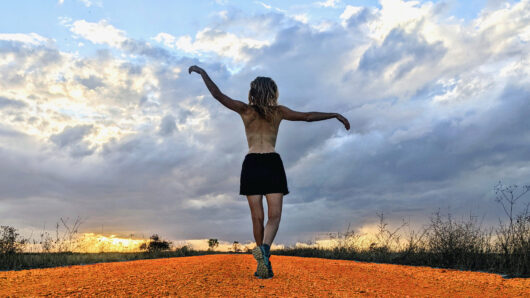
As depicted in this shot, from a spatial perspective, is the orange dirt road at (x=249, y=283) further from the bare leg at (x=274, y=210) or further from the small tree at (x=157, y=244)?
the small tree at (x=157, y=244)

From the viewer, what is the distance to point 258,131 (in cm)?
482

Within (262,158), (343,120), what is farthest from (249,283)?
(343,120)

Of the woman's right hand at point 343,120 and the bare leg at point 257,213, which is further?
the woman's right hand at point 343,120

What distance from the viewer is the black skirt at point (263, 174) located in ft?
15.5

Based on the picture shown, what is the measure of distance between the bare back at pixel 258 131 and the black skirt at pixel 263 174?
87mm

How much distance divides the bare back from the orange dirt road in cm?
150

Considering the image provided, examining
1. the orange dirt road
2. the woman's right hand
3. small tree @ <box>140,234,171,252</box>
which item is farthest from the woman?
small tree @ <box>140,234,171,252</box>

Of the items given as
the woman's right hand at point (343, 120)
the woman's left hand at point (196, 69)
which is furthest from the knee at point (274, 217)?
the woman's left hand at point (196, 69)

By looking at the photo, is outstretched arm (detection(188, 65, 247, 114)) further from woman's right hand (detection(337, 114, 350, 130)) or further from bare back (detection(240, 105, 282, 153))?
woman's right hand (detection(337, 114, 350, 130))

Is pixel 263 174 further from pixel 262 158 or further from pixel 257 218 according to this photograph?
pixel 257 218

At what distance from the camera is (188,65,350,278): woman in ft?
15.5

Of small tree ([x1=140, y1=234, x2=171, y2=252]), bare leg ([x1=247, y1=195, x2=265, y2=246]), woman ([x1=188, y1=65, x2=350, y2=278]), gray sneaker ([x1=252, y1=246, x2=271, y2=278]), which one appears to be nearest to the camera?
gray sneaker ([x1=252, y1=246, x2=271, y2=278])

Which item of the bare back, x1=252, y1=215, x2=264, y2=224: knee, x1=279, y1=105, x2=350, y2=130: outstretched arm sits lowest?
x1=252, y1=215, x2=264, y2=224: knee

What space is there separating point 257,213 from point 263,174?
19.6 inches
